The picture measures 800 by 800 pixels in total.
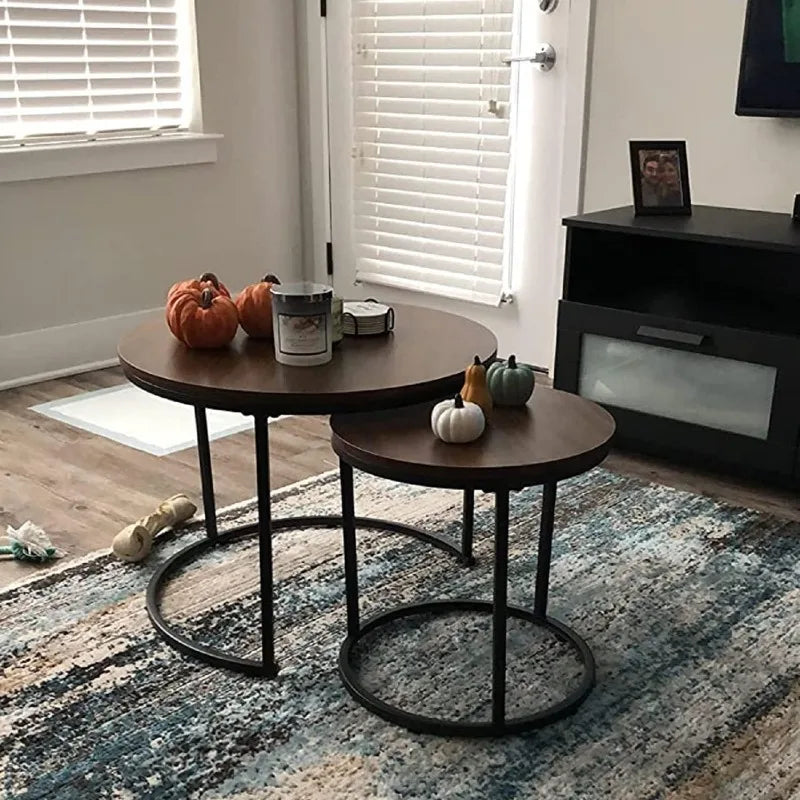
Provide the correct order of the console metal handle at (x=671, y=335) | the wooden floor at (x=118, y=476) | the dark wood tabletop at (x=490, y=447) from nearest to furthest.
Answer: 1. the dark wood tabletop at (x=490, y=447)
2. the wooden floor at (x=118, y=476)
3. the console metal handle at (x=671, y=335)

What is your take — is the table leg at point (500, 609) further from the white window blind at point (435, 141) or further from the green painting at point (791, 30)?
the white window blind at point (435, 141)

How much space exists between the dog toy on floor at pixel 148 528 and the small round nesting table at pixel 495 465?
57cm

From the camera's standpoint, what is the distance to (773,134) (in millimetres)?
2789

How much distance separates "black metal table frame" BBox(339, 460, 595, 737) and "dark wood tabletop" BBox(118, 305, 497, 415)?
129mm

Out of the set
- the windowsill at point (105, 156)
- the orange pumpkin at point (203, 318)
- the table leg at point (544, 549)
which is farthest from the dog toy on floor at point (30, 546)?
the windowsill at point (105, 156)

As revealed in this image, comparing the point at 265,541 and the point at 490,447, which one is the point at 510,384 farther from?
the point at 265,541

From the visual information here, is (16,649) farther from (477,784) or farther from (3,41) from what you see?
(3,41)

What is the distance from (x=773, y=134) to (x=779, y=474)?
950mm

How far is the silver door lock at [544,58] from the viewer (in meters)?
3.17

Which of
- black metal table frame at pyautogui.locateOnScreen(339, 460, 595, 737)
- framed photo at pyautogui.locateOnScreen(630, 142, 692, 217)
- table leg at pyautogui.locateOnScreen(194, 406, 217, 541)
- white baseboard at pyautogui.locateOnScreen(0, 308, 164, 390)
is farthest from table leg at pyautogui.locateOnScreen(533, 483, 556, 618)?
white baseboard at pyautogui.locateOnScreen(0, 308, 164, 390)

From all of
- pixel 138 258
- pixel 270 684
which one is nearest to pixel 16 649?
pixel 270 684

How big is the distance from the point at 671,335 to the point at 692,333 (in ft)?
0.18

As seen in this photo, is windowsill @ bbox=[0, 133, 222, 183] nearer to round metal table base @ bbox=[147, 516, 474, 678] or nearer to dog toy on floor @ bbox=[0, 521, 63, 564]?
dog toy on floor @ bbox=[0, 521, 63, 564]

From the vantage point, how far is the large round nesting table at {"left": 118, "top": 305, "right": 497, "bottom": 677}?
1.61 metres
